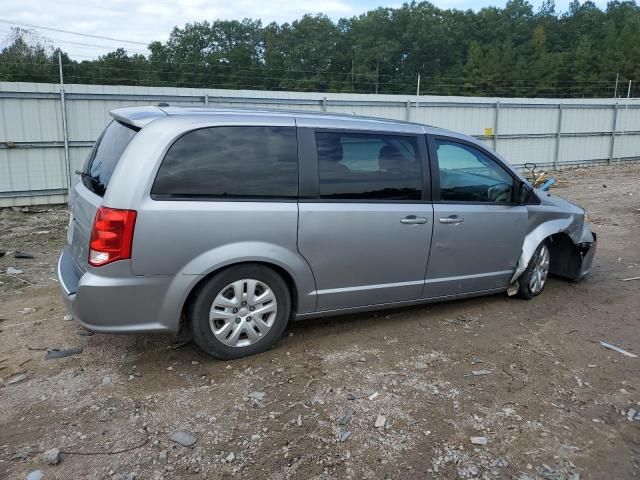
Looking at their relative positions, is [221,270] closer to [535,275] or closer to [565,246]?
[535,275]

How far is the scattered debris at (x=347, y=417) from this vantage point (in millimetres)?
3278

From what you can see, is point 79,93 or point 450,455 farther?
point 79,93

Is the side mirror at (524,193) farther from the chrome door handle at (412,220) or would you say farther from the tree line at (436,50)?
the tree line at (436,50)

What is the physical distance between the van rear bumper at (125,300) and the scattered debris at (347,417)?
1.27 meters

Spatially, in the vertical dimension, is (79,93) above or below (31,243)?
above

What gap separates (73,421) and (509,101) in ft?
55.7

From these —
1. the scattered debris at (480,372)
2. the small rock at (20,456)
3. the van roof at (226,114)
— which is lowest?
the small rock at (20,456)

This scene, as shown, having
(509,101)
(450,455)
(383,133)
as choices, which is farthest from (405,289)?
(509,101)

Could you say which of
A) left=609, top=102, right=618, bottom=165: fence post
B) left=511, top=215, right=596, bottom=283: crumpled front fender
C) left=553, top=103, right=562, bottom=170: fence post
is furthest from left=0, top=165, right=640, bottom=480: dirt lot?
left=609, top=102, right=618, bottom=165: fence post

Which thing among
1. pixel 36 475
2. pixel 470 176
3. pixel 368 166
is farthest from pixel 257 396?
pixel 470 176

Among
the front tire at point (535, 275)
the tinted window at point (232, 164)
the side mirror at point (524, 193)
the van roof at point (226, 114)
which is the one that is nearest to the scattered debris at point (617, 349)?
the front tire at point (535, 275)

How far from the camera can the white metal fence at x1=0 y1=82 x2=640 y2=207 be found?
34.4 feet

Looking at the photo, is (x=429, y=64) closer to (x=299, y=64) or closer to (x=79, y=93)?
(x=299, y=64)

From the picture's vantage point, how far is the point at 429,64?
238 ft
